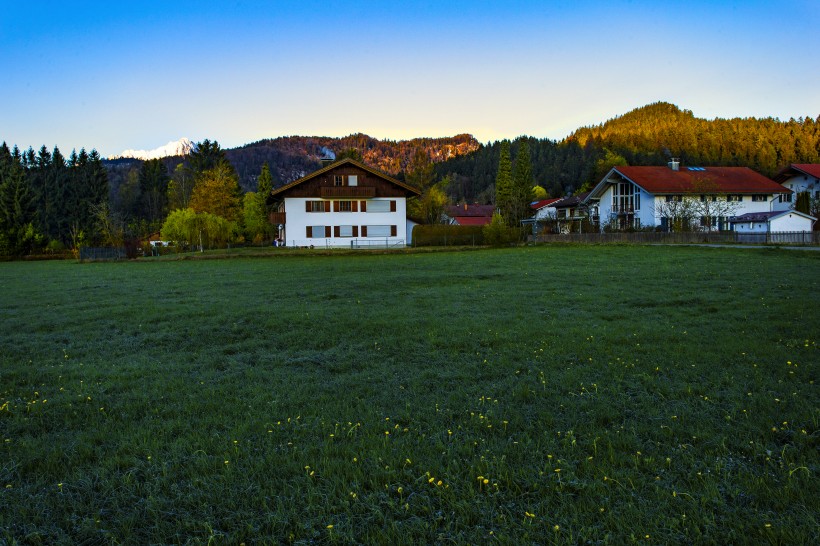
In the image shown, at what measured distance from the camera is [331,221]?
5866 centimetres

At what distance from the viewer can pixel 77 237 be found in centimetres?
6444

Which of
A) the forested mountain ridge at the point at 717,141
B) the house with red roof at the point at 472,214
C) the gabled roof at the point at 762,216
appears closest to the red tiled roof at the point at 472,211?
the house with red roof at the point at 472,214

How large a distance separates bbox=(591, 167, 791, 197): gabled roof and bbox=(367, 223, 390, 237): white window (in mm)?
27992

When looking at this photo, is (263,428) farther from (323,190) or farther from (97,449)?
(323,190)

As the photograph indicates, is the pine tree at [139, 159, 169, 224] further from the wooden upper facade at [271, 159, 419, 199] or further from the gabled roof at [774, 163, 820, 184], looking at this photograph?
the gabled roof at [774, 163, 820, 184]

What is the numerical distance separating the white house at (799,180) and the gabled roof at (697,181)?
107 inches

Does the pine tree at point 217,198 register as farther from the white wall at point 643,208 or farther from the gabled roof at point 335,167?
the white wall at point 643,208

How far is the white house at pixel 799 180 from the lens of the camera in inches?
2509

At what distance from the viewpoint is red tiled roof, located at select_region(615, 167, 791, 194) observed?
59.8 meters

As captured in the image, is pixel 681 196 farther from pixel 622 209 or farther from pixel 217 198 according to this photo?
pixel 217 198

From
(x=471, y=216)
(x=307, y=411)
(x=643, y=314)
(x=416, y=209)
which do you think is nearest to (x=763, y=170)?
(x=471, y=216)

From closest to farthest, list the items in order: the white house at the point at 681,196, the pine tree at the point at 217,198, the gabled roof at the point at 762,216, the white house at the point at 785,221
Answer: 1. the white house at the point at 785,221
2. the gabled roof at the point at 762,216
3. the white house at the point at 681,196
4. the pine tree at the point at 217,198

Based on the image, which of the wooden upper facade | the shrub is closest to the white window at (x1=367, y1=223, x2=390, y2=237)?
the wooden upper facade

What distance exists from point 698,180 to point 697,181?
0.18m
